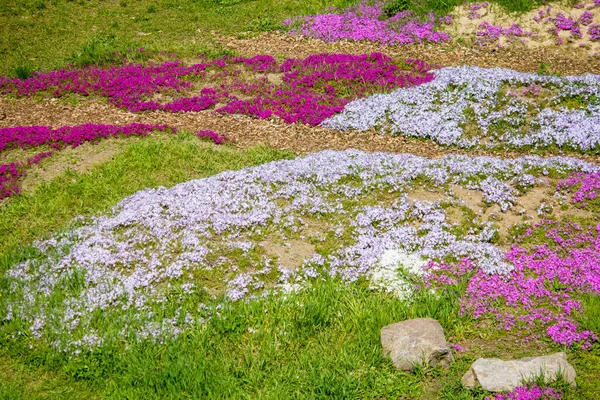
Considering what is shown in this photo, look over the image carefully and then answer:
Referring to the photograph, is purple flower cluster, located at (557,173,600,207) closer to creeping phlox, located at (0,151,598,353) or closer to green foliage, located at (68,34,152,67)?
creeping phlox, located at (0,151,598,353)

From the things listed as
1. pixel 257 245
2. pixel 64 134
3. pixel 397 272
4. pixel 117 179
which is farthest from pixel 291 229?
pixel 64 134

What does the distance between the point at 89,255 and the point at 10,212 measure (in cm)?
371

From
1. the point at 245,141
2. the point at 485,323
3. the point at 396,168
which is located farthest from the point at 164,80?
the point at 485,323

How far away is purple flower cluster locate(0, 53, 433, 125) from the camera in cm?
1872

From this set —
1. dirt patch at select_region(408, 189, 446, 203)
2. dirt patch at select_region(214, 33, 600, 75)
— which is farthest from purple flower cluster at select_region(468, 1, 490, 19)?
dirt patch at select_region(408, 189, 446, 203)

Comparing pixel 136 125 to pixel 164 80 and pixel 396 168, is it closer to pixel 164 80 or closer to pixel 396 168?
pixel 164 80

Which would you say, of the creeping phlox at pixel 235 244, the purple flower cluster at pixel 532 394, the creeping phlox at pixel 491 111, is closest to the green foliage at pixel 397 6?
the creeping phlox at pixel 491 111

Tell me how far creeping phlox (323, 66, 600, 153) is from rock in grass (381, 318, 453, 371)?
332 inches

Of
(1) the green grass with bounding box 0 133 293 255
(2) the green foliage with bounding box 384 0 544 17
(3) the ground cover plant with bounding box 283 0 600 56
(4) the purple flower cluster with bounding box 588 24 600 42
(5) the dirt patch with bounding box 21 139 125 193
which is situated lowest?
(1) the green grass with bounding box 0 133 293 255

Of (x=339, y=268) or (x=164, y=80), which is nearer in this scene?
(x=339, y=268)

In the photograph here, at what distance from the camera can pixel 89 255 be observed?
10992 millimetres

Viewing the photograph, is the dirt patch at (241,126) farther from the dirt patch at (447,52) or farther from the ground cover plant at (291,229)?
the dirt patch at (447,52)

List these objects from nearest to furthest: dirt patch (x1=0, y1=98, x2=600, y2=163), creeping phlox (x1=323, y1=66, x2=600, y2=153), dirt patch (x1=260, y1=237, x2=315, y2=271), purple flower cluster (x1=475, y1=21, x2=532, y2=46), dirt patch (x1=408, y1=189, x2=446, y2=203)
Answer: dirt patch (x1=260, y1=237, x2=315, y2=271)
dirt patch (x1=408, y1=189, x2=446, y2=203)
creeping phlox (x1=323, y1=66, x2=600, y2=153)
dirt patch (x1=0, y1=98, x2=600, y2=163)
purple flower cluster (x1=475, y1=21, x2=532, y2=46)

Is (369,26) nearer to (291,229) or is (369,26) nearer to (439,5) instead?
(439,5)
